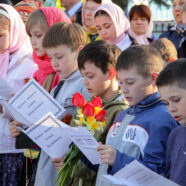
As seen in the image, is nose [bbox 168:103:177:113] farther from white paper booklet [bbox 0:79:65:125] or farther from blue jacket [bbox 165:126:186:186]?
white paper booklet [bbox 0:79:65:125]

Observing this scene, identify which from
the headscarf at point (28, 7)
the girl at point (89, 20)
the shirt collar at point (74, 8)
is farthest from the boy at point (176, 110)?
the headscarf at point (28, 7)

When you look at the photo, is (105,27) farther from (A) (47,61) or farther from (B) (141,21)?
(B) (141,21)

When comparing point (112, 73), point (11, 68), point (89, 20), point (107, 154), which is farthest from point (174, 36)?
point (107, 154)

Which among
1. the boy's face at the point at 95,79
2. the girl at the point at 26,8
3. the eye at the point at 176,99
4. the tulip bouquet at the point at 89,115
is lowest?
the tulip bouquet at the point at 89,115

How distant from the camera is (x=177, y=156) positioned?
2.63m

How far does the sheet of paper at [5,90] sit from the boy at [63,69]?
0.42m

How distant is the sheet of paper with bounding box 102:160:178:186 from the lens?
7.65ft

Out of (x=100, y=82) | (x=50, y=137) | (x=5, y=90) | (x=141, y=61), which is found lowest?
(x=50, y=137)

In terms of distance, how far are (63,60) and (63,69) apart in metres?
0.08

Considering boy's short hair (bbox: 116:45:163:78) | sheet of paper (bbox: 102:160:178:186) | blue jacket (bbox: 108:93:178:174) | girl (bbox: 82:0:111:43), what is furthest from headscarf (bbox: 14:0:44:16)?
sheet of paper (bbox: 102:160:178:186)

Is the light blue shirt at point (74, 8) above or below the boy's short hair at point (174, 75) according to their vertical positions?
above

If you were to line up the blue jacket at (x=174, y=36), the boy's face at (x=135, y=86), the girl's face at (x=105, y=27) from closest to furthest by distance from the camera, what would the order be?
the boy's face at (x=135, y=86), the girl's face at (x=105, y=27), the blue jacket at (x=174, y=36)

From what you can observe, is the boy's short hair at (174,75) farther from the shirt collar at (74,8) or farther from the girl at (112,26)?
the shirt collar at (74,8)

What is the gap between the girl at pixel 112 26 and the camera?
507 cm
